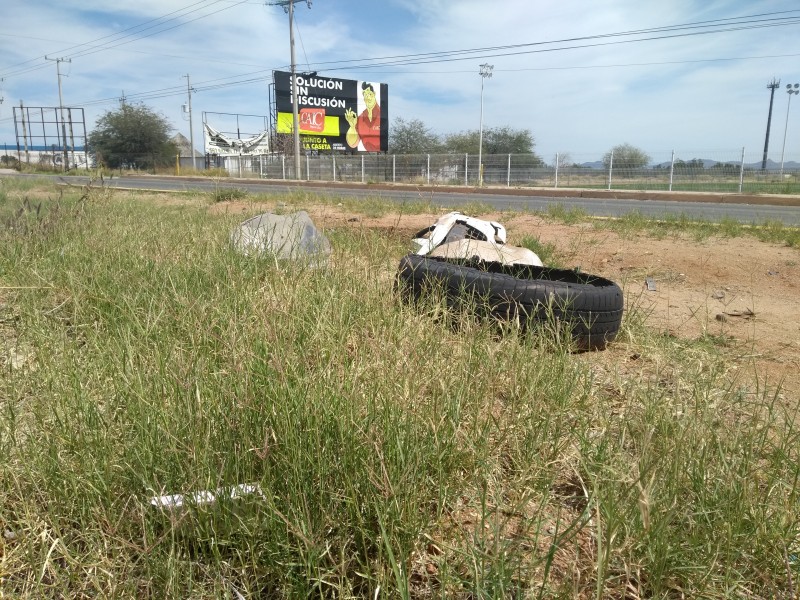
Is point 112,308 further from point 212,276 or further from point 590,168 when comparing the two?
point 590,168

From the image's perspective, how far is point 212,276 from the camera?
3713mm

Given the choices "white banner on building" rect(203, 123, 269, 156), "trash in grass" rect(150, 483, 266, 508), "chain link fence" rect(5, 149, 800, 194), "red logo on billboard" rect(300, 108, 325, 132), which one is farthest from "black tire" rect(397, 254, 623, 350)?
"white banner on building" rect(203, 123, 269, 156)

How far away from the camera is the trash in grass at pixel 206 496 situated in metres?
1.57

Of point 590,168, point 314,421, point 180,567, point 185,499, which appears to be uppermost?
point 590,168

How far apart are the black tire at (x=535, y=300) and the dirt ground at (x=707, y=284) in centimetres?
25

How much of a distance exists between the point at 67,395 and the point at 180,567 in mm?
929

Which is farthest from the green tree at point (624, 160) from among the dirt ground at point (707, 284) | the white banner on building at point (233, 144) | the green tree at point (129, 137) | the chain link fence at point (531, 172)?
the green tree at point (129, 137)

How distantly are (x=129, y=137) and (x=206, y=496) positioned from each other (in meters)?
68.9

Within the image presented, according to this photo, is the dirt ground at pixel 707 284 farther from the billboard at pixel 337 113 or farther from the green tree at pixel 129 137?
the green tree at pixel 129 137

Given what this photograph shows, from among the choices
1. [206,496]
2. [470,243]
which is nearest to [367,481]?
[206,496]

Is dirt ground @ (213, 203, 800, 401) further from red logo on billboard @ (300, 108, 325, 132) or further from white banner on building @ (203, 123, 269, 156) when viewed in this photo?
white banner on building @ (203, 123, 269, 156)

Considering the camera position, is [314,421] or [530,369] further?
[530,369]

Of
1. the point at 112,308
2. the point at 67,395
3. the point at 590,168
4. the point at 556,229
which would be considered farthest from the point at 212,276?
the point at 590,168

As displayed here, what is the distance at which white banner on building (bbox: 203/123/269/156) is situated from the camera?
54469mm
